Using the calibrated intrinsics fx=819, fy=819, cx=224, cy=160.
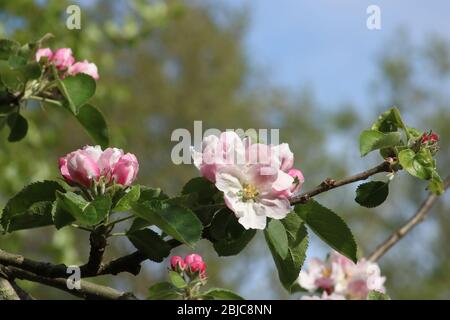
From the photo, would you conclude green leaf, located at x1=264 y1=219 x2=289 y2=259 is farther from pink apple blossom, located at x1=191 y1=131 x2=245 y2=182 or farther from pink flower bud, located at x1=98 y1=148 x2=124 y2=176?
pink flower bud, located at x1=98 y1=148 x2=124 y2=176

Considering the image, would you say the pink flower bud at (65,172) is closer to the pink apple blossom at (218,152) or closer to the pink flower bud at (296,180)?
the pink apple blossom at (218,152)

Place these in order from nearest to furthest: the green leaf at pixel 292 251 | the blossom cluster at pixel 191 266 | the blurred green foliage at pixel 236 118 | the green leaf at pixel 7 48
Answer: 1. the green leaf at pixel 292 251
2. the blossom cluster at pixel 191 266
3. the green leaf at pixel 7 48
4. the blurred green foliage at pixel 236 118

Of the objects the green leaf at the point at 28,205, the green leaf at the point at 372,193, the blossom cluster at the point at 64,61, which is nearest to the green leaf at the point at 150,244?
the green leaf at the point at 28,205

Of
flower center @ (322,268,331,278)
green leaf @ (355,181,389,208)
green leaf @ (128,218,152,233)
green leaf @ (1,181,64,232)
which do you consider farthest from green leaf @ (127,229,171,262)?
flower center @ (322,268,331,278)

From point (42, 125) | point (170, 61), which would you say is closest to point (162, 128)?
point (170, 61)

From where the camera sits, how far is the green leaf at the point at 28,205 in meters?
1.00

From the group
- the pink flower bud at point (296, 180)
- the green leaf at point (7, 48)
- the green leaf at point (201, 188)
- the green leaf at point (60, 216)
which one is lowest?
the green leaf at point (60, 216)

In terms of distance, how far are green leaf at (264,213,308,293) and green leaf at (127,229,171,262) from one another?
13 centimetres

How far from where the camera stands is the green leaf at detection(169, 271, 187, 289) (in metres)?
1.05

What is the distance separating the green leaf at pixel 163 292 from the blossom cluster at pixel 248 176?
190 mm

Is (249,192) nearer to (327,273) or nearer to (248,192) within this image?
(248,192)

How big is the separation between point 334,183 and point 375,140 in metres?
0.09

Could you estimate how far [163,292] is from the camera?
1.07 m
